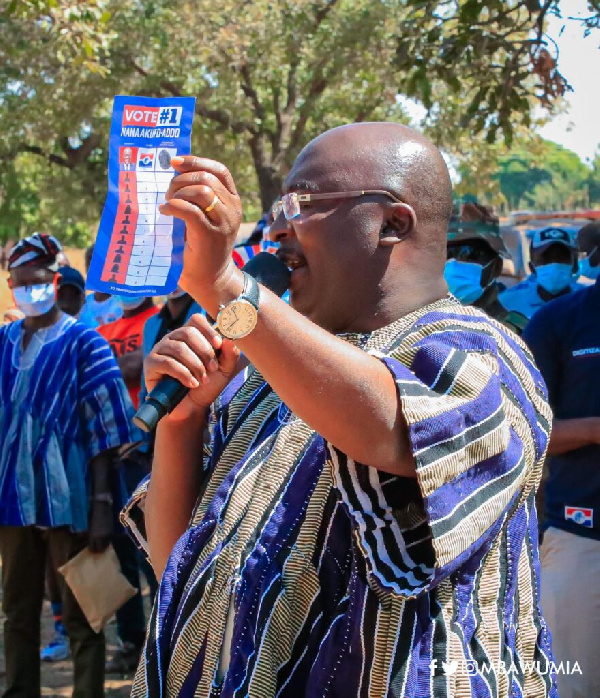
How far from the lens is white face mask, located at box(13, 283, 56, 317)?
4.79 metres

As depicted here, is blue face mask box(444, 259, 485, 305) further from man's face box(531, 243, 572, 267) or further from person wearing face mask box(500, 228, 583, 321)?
man's face box(531, 243, 572, 267)

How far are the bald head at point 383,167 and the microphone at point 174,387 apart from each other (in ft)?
0.55

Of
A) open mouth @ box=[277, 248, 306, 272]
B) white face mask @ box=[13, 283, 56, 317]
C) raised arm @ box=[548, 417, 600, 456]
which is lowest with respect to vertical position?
Result: raised arm @ box=[548, 417, 600, 456]

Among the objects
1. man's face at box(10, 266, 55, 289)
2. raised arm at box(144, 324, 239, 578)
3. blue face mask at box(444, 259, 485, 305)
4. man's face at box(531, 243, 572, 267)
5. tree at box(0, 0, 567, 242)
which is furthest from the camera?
tree at box(0, 0, 567, 242)

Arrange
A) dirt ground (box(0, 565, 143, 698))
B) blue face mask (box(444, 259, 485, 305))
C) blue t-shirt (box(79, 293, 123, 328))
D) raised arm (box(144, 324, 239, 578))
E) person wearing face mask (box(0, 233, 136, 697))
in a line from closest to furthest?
raised arm (box(144, 324, 239, 578)), person wearing face mask (box(0, 233, 136, 697)), blue face mask (box(444, 259, 485, 305)), dirt ground (box(0, 565, 143, 698)), blue t-shirt (box(79, 293, 123, 328))

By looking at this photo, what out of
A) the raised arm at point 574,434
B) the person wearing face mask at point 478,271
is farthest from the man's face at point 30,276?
the raised arm at point 574,434

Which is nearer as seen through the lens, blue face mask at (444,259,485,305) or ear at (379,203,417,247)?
ear at (379,203,417,247)

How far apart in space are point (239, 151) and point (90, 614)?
14.5m

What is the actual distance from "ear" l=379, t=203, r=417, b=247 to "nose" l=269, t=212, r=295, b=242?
17 cm

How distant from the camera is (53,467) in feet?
15.2

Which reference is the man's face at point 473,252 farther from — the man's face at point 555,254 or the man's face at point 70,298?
the man's face at point 70,298

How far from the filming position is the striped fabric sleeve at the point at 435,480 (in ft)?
5.05

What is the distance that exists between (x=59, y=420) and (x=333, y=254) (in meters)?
3.16

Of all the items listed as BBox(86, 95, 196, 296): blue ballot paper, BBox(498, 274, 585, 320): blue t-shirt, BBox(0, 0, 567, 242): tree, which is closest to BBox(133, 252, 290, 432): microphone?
BBox(86, 95, 196, 296): blue ballot paper
